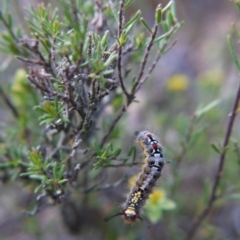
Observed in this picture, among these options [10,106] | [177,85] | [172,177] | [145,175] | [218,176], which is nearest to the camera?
[145,175]

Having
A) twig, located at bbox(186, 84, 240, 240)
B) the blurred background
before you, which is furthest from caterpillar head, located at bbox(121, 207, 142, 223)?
twig, located at bbox(186, 84, 240, 240)

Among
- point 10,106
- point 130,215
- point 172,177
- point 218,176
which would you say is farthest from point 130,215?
point 10,106

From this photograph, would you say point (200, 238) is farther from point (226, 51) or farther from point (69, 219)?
point (226, 51)

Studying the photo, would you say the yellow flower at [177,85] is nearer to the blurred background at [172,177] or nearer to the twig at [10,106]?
the blurred background at [172,177]

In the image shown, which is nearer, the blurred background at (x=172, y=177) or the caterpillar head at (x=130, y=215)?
the caterpillar head at (x=130, y=215)

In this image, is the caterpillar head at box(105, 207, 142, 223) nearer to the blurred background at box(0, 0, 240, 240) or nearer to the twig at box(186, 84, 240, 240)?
the blurred background at box(0, 0, 240, 240)

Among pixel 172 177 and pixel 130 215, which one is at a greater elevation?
pixel 130 215

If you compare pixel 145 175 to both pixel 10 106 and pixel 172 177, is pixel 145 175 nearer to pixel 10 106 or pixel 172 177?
pixel 172 177

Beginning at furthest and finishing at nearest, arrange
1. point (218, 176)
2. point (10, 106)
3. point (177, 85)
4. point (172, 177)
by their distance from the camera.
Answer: point (177, 85) → point (172, 177) → point (10, 106) → point (218, 176)

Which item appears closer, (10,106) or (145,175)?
(145,175)

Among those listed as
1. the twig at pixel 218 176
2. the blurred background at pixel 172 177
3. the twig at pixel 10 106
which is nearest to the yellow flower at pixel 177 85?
the blurred background at pixel 172 177
